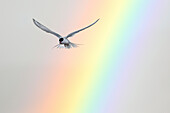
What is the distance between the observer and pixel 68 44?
10.7 feet
